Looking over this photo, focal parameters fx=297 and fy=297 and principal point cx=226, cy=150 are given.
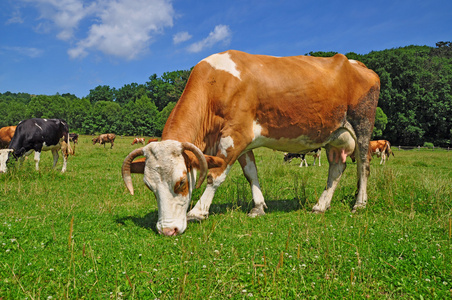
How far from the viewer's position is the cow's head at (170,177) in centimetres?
436

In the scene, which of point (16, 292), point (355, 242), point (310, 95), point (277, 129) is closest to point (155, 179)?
point (16, 292)

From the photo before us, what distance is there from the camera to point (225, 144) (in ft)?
17.5

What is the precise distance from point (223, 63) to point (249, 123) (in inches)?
49.2

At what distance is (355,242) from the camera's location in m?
4.16

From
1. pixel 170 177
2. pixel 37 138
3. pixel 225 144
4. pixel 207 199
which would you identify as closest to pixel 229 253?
pixel 170 177

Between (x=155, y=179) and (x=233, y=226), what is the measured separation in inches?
62.6

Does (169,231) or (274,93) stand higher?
(274,93)

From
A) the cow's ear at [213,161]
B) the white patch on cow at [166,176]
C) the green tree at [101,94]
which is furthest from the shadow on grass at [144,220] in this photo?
the green tree at [101,94]

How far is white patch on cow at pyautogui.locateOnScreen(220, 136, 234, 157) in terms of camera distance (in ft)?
17.4

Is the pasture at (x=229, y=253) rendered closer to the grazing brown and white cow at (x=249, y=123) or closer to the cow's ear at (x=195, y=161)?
the grazing brown and white cow at (x=249, y=123)

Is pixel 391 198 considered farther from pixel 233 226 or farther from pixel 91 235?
pixel 91 235

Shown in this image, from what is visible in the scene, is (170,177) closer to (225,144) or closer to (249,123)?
(225,144)

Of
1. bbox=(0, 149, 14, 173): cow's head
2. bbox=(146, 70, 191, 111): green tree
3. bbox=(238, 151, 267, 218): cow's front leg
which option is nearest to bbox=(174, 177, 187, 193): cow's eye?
bbox=(238, 151, 267, 218): cow's front leg

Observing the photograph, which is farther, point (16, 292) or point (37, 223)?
point (37, 223)
